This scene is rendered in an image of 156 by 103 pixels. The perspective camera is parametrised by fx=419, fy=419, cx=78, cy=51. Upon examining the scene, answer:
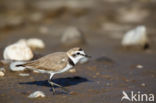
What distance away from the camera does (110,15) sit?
55.7ft

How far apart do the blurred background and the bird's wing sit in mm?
448

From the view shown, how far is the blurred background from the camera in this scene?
29.9ft

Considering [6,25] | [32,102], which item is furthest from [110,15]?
[32,102]

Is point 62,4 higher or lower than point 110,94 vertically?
higher

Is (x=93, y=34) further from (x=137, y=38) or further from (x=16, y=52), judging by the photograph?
(x=16, y=52)

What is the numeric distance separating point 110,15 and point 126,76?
291 inches

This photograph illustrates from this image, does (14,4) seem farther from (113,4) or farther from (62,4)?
(113,4)

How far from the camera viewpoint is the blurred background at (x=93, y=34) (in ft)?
29.9

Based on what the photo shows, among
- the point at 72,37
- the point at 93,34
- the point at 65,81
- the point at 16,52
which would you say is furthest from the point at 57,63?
the point at 93,34

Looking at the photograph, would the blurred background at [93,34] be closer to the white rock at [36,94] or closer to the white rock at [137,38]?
the white rock at [137,38]

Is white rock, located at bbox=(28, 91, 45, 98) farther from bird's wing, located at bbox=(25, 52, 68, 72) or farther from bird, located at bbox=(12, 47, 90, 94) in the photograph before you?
bird's wing, located at bbox=(25, 52, 68, 72)

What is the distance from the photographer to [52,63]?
8.39 m

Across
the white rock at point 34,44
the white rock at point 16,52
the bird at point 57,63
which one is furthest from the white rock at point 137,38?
the bird at point 57,63

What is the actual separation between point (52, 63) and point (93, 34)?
780 cm
